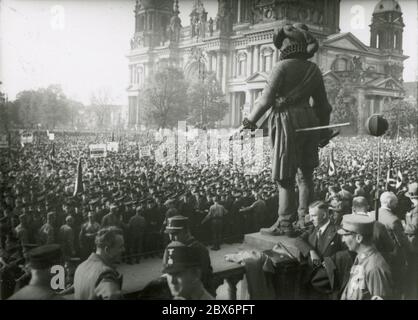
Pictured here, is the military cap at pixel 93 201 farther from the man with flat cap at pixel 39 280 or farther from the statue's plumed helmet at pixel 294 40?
the statue's plumed helmet at pixel 294 40

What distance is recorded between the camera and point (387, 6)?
632cm

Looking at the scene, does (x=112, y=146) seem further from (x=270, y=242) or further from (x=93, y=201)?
(x=270, y=242)

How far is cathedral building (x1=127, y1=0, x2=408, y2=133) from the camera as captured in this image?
6809 millimetres

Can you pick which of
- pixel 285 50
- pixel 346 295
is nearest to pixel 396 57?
pixel 285 50

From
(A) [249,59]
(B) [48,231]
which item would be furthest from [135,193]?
(A) [249,59]

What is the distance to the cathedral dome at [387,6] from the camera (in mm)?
6188

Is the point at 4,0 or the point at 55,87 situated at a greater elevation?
the point at 4,0

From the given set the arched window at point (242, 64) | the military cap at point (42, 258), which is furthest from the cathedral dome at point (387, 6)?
the military cap at point (42, 258)

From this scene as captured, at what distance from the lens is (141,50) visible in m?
7.28

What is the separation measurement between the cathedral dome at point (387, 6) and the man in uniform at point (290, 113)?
2.35 meters

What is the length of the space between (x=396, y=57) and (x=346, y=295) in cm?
491

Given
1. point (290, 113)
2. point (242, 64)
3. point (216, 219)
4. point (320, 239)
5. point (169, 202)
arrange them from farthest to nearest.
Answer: point (242, 64) → point (216, 219) → point (169, 202) → point (290, 113) → point (320, 239)

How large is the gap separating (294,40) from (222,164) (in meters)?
4.36
